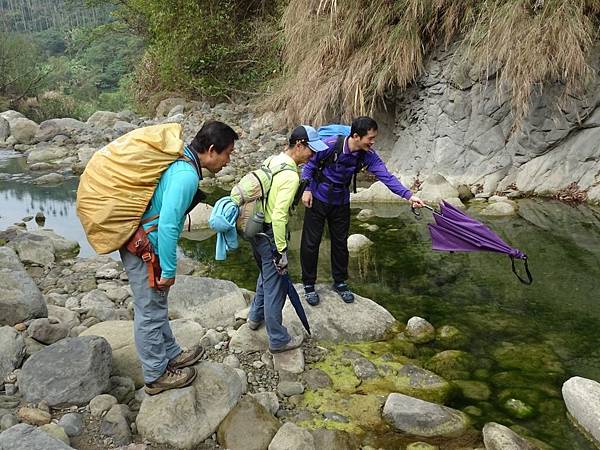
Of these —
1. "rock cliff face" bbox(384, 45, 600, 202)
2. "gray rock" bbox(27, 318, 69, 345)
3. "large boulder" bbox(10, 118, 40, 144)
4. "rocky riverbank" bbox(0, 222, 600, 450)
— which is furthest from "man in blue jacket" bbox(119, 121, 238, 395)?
"large boulder" bbox(10, 118, 40, 144)

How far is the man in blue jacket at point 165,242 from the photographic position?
280 centimetres

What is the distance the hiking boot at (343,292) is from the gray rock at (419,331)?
544 mm

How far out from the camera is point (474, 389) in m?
3.96

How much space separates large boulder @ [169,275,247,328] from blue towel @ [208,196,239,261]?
54.3 inches

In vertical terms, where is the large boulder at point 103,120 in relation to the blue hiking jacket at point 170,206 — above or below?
below

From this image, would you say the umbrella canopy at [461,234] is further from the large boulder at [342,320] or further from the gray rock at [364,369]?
the gray rock at [364,369]

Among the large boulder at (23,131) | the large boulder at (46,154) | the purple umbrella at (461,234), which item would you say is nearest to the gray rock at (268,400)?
the purple umbrella at (461,234)

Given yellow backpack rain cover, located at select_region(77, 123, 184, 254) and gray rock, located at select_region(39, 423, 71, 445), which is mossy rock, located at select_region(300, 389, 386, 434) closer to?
gray rock, located at select_region(39, 423, 71, 445)

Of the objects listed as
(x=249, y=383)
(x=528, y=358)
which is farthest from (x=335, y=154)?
(x=528, y=358)

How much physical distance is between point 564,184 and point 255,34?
9.90m

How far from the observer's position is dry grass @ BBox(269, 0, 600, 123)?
8.07 m

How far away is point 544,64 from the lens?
26.3ft

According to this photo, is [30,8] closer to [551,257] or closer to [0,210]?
[0,210]

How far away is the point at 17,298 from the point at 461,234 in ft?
12.0
